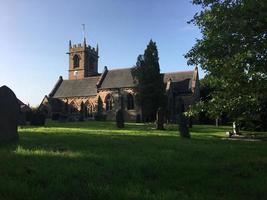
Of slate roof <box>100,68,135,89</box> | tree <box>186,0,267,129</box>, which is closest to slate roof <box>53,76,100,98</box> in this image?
slate roof <box>100,68,135,89</box>

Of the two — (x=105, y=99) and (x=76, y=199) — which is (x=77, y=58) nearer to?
(x=105, y=99)

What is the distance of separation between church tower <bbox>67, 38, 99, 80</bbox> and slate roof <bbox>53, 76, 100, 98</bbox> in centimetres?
354

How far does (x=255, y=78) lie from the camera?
11.6m

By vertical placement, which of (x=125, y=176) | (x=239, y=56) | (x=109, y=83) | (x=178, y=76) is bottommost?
(x=125, y=176)

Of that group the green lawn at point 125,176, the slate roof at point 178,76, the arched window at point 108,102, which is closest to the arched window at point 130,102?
the arched window at point 108,102

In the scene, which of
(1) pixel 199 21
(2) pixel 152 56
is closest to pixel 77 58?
(2) pixel 152 56

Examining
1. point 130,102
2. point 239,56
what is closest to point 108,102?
point 130,102

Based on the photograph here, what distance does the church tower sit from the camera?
80.6 m

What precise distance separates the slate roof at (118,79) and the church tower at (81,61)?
9.96m

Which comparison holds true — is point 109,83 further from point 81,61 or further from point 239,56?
point 239,56

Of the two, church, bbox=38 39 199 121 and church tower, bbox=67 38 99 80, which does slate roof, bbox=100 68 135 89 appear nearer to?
church, bbox=38 39 199 121

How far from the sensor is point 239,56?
38.0ft

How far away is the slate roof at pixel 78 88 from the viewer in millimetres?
72625

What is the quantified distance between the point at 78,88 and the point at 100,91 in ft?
23.6
